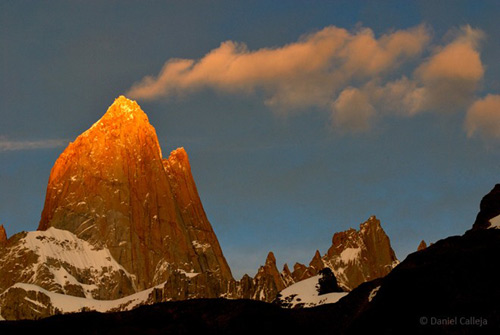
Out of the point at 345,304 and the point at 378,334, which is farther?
the point at 345,304

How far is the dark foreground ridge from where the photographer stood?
4225 cm

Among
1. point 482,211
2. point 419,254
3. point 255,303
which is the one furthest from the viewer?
point 482,211

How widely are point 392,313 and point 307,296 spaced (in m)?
78.6

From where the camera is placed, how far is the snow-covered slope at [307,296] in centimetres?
11112

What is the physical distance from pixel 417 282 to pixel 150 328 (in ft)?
54.7

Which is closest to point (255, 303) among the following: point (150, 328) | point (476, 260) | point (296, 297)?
point (150, 328)

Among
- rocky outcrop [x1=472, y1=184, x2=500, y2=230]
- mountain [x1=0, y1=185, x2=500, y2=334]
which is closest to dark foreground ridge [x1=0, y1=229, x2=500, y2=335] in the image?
mountain [x1=0, y1=185, x2=500, y2=334]

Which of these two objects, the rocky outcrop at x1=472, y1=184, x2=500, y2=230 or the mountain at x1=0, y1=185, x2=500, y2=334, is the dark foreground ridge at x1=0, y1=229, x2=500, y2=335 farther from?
the rocky outcrop at x1=472, y1=184, x2=500, y2=230

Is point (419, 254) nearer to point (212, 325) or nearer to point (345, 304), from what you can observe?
point (345, 304)

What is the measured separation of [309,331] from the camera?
180 feet

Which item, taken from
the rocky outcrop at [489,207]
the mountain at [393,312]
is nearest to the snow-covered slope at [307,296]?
the rocky outcrop at [489,207]

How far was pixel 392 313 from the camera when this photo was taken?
4478cm

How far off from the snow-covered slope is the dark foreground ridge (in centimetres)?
5259

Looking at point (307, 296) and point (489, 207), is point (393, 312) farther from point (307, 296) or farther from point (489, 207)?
point (307, 296)
